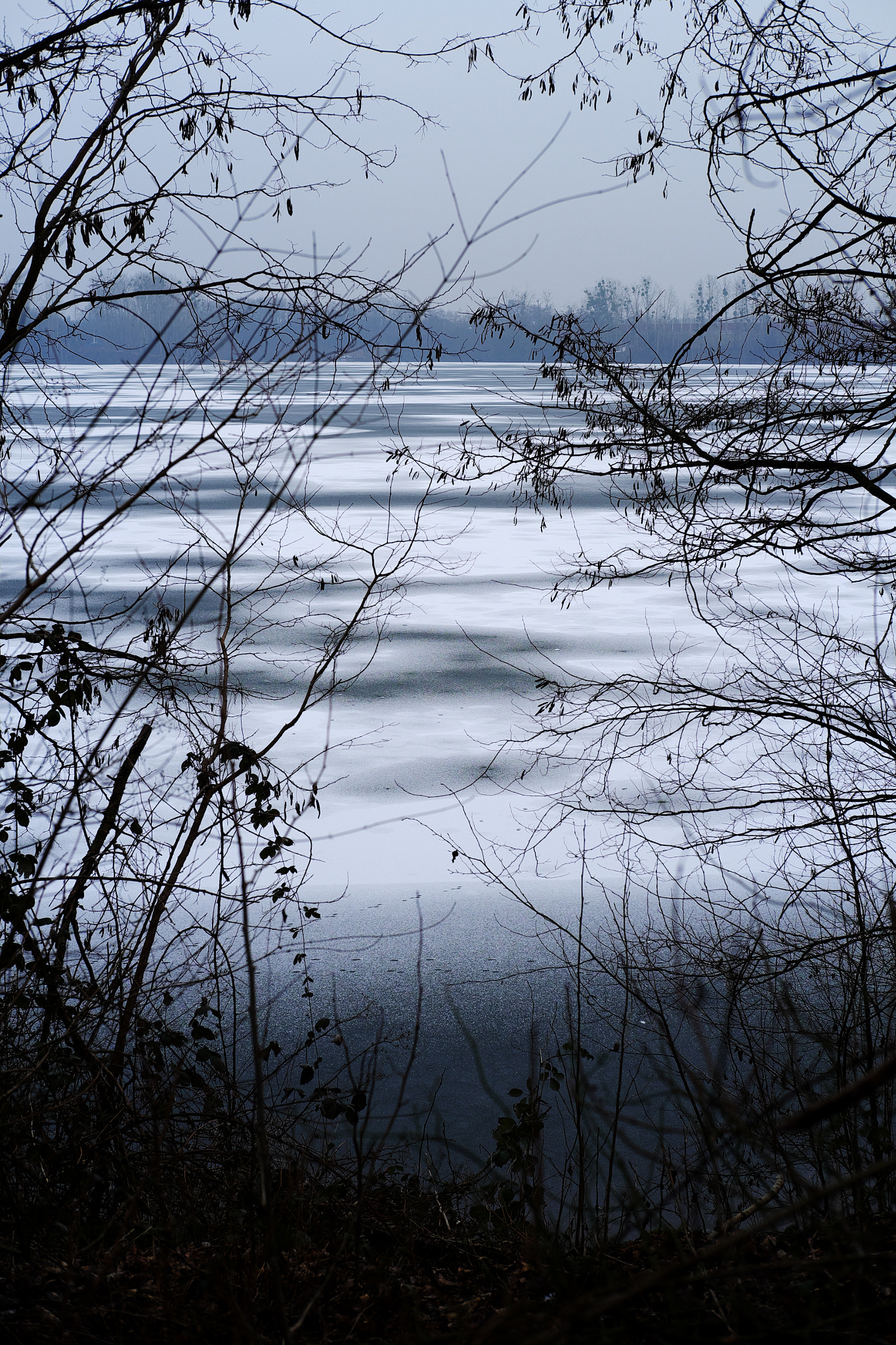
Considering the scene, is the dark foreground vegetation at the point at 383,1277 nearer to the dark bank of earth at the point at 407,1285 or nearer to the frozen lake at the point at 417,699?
the dark bank of earth at the point at 407,1285

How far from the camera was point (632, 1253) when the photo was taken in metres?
3.04

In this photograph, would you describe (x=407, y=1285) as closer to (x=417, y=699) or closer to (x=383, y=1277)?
A: (x=383, y=1277)

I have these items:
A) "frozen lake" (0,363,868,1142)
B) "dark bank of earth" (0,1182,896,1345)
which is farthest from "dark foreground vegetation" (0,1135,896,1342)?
"frozen lake" (0,363,868,1142)

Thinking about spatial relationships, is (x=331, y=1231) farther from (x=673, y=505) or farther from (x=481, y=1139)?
(x=673, y=505)

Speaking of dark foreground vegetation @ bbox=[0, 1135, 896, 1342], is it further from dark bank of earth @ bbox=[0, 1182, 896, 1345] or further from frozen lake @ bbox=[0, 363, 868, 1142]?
frozen lake @ bbox=[0, 363, 868, 1142]

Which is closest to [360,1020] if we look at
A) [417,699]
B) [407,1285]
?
[407,1285]

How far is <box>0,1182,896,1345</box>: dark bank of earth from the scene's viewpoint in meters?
1.72

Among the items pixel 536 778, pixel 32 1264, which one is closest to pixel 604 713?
pixel 536 778

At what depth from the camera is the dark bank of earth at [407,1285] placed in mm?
1725

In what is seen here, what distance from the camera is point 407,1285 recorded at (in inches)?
110

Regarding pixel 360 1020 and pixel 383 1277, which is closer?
pixel 383 1277

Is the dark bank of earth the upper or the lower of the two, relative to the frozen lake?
lower

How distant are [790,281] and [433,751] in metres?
4.69

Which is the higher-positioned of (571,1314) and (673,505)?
(673,505)
